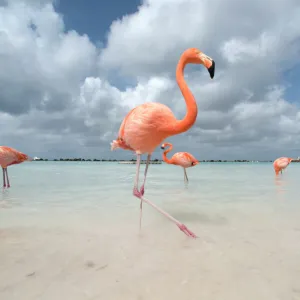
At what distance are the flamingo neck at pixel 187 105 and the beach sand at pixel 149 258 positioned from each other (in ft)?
4.80

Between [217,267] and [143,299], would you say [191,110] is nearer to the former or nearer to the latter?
[217,267]

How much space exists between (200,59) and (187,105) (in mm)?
652

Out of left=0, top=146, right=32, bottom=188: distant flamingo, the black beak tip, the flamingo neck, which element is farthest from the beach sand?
left=0, top=146, right=32, bottom=188: distant flamingo

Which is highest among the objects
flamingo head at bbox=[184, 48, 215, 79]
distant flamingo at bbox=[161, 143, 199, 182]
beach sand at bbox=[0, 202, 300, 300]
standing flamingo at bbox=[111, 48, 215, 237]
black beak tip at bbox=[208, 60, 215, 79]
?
flamingo head at bbox=[184, 48, 215, 79]

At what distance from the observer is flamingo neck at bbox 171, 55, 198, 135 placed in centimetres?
376

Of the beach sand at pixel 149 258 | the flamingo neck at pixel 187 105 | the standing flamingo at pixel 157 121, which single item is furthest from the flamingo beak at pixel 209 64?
the beach sand at pixel 149 258

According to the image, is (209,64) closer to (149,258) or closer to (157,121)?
(157,121)

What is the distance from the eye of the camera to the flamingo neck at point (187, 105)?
3.76 meters

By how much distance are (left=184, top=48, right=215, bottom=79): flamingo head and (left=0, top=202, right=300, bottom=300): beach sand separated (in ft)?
7.00

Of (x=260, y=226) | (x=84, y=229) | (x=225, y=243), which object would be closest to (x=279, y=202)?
(x=260, y=226)

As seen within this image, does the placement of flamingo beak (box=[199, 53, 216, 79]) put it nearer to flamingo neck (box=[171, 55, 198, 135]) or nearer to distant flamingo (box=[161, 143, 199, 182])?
flamingo neck (box=[171, 55, 198, 135])

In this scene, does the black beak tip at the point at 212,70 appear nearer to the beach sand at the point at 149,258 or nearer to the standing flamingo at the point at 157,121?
the standing flamingo at the point at 157,121

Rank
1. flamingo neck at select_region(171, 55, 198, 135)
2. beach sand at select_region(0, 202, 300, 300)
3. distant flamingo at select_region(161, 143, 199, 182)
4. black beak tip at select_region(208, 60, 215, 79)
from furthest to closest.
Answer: distant flamingo at select_region(161, 143, 199, 182) < flamingo neck at select_region(171, 55, 198, 135) < black beak tip at select_region(208, 60, 215, 79) < beach sand at select_region(0, 202, 300, 300)

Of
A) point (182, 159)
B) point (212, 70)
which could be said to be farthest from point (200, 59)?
point (182, 159)
